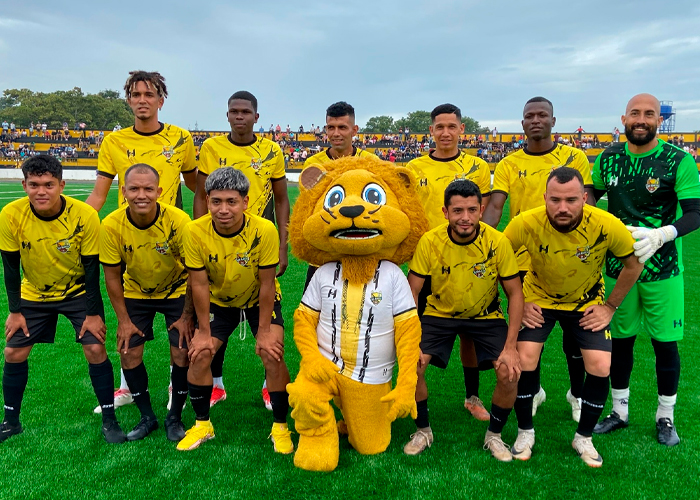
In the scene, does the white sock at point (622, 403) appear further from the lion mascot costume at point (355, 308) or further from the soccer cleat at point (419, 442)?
the lion mascot costume at point (355, 308)

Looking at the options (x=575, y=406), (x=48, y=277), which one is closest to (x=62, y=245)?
(x=48, y=277)

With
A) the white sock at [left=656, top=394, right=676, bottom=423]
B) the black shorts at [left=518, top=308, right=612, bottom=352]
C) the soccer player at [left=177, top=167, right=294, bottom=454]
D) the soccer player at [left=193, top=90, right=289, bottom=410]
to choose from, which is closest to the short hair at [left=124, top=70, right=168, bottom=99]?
the soccer player at [left=193, top=90, right=289, bottom=410]

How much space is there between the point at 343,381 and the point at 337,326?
356 mm

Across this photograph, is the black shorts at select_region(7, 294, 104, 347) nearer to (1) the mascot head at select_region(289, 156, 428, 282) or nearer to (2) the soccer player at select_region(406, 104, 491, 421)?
(1) the mascot head at select_region(289, 156, 428, 282)

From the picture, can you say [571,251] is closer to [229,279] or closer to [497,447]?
[497,447]

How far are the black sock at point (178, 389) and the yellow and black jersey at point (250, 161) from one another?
4.42ft

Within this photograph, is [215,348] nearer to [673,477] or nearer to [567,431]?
[567,431]

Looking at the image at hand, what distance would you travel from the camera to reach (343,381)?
135 inches

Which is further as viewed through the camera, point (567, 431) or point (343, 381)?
point (567, 431)

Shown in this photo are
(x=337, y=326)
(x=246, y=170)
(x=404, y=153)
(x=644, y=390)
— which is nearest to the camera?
(x=337, y=326)

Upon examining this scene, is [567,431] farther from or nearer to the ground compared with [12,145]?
nearer to the ground

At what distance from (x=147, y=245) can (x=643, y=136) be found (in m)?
3.55

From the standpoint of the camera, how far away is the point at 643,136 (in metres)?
3.70

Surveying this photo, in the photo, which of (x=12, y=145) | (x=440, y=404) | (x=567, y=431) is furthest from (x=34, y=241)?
(x=12, y=145)
